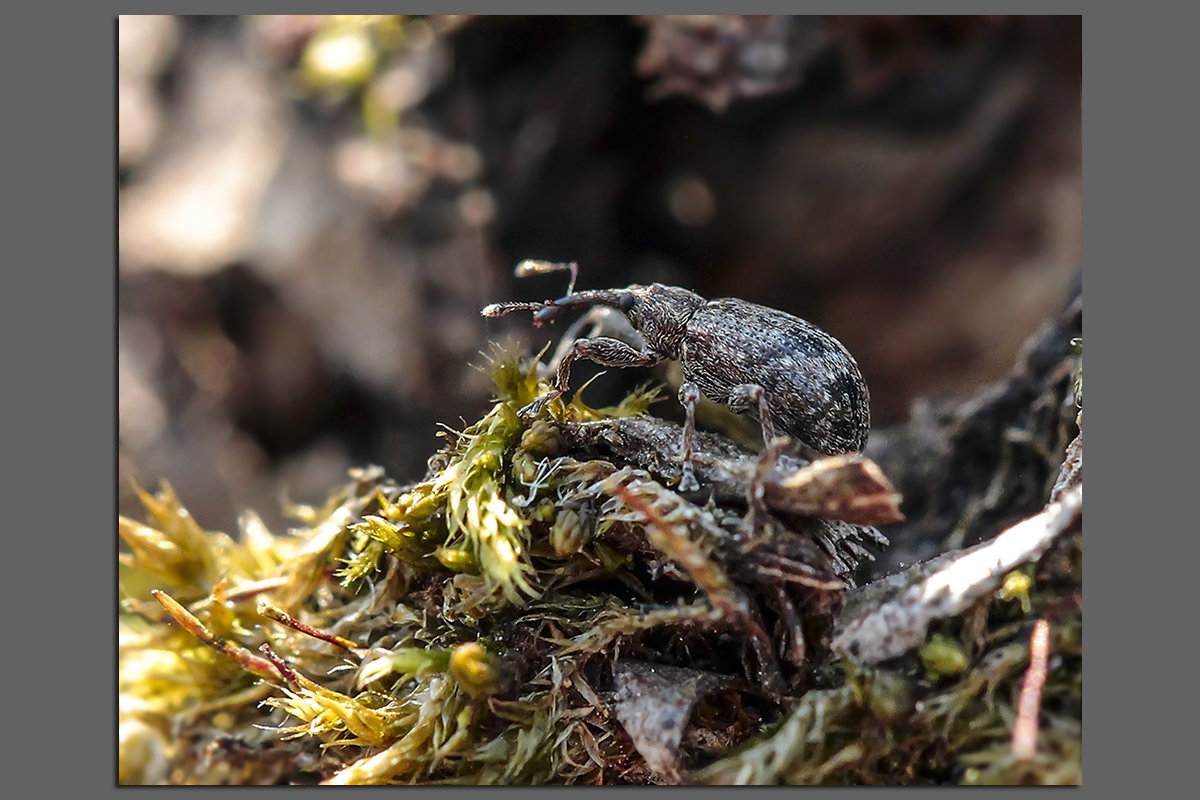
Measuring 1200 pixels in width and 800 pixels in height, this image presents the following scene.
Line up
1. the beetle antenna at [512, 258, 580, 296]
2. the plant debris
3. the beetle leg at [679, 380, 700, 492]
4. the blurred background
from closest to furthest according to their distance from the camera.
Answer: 1. the plant debris
2. the beetle leg at [679, 380, 700, 492]
3. the beetle antenna at [512, 258, 580, 296]
4. the blurred background

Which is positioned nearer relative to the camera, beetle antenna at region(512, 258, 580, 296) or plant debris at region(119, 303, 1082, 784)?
plant debris at region(119, 303, 1082, 784)

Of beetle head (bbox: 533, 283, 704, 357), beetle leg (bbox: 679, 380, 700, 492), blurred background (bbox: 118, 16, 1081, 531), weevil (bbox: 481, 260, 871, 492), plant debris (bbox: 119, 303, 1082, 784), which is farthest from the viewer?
blurred background (bbox: 118, 16, 1081, 531)

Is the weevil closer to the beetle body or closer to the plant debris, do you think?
the beetle body

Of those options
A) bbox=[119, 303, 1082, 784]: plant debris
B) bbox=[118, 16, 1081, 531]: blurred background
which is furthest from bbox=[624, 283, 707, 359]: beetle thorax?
bbox=[118, 16, 1081, 531]: blurred background

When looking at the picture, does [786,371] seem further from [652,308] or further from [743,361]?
[652,308]

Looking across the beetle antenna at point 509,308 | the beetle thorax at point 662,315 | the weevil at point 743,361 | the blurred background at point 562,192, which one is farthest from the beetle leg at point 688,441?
the blurred background at point 562,192

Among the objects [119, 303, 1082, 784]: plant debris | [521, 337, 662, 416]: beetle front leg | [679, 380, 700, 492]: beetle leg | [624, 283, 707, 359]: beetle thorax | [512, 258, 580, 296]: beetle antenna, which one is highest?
[512, 258, 580, 296]: beetle antenna

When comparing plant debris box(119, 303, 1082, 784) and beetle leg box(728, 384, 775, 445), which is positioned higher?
beetle leg box(728, 384, 775, 445)

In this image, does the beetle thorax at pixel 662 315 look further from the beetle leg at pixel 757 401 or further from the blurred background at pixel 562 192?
the blurred background at pixel 562 192
